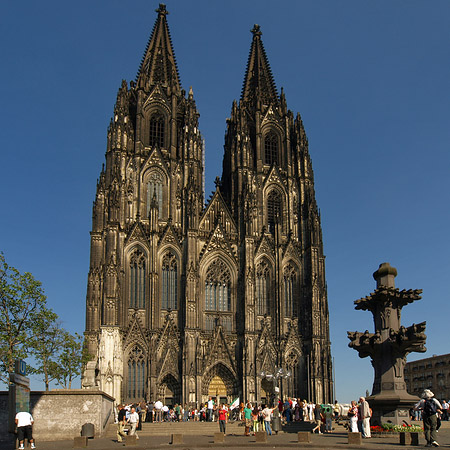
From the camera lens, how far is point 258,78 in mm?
70250

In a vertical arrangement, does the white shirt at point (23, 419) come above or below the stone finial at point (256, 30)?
below

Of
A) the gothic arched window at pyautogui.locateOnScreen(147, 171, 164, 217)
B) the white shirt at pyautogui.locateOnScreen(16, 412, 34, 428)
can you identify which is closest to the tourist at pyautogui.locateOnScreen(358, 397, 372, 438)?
the white shirt at pyautogui.locateOnScreen(16, 412, 34, 428)

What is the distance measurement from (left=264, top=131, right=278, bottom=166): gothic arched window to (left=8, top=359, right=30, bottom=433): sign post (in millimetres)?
47072

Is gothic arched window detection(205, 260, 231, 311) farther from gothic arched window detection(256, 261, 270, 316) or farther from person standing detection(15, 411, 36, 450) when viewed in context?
person standing detection(15, 411, 36, 450)

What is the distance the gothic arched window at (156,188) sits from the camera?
59156mm

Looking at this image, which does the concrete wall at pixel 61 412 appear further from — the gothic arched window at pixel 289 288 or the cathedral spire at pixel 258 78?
the cathedral spire at pixel 258 78

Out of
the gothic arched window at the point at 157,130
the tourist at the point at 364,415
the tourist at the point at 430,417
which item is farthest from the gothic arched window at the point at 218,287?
the tourist at the point at 430,417

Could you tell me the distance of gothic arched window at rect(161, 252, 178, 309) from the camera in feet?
185

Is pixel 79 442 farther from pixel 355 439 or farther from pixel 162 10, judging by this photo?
pixel 162 10

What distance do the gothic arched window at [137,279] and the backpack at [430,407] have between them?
37.8 meters

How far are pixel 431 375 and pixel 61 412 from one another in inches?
3383

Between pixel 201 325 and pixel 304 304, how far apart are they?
10.4m

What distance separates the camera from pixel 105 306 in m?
52.3

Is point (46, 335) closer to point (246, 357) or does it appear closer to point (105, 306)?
point (105, 306)
